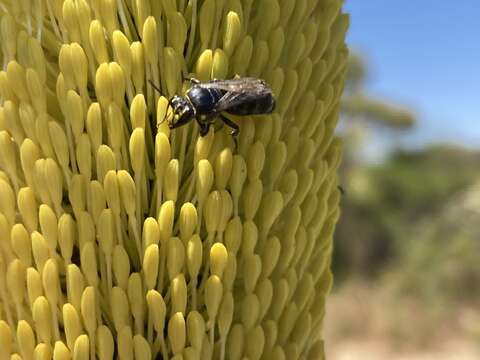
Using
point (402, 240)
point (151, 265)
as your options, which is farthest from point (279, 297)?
point (402, 240)

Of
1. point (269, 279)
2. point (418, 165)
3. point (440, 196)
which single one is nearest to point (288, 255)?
point (269, 279)

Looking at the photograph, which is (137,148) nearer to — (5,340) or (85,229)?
(85,229)

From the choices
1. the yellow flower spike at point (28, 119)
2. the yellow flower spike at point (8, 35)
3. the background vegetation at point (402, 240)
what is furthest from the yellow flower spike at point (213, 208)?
the background vegetation at point (402, 240)

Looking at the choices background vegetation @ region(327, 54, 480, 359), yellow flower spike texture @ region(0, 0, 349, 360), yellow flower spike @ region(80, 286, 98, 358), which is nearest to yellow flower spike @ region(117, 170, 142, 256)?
yellow flower spike texture @ region(0, 0, 349, 360)

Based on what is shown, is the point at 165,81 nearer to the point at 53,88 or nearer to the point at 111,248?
the point at 53,88

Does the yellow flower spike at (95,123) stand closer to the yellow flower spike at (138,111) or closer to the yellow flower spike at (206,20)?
the yellow flower spike at (138,111)

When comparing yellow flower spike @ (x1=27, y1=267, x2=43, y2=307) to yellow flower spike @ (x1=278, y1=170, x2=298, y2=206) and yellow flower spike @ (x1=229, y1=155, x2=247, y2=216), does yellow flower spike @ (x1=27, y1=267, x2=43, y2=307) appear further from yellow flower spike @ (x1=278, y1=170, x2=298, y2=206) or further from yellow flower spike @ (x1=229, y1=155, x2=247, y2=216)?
yellow flower spike @ (x1=278, y1=170, x2=298, y2=206)
